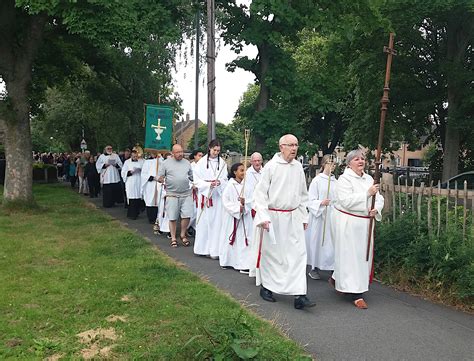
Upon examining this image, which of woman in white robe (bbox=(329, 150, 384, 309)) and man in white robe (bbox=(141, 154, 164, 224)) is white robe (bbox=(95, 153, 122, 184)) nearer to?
man in white robe (bbox=(141, 154, 164, 224))

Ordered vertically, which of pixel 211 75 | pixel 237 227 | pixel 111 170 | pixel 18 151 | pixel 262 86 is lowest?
pixel 237 227

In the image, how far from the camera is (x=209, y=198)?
30.4 feet

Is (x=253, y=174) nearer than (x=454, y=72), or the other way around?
(x=253, y=174)

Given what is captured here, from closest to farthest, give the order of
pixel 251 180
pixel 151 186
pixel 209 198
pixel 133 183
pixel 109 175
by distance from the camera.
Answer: pixel 251 180 → pixel 209 198 → pixel 151 186 → pixel 133 183 → pixel 109 175

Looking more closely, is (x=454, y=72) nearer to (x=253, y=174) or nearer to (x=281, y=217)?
(x=253, y=174)

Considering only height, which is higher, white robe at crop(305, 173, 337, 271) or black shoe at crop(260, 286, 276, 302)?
white robe at crop(305, 173, 337, 271)

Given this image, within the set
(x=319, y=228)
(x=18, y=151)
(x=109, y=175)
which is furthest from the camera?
(x=109, y=175)

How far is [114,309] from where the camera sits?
5617mm

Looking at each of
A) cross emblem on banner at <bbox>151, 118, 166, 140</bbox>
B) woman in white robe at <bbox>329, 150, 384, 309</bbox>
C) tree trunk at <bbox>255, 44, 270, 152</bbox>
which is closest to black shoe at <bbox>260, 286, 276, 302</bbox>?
woman in white robe at <bbox>329, 150, 384, 309</bbox>

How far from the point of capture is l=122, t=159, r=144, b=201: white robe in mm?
13695

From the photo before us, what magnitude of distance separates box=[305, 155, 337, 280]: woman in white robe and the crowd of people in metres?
0.02

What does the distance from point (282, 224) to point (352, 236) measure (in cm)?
92

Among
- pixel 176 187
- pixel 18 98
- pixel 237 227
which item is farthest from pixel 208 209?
pixel 18 98

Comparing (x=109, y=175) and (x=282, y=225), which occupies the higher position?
(x=109, y=175)
